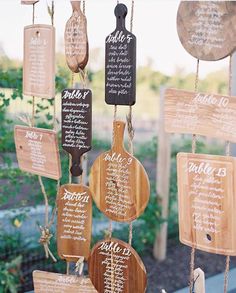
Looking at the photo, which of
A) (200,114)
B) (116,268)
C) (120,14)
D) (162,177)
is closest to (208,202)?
(200,114)

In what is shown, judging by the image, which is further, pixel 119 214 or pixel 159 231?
pixel 159 231

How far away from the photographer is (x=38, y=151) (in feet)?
4.69

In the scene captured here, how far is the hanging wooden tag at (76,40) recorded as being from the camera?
4.21 ft

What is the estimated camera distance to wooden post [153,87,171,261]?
2932 mm

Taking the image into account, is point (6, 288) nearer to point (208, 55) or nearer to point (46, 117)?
point (46, 117)

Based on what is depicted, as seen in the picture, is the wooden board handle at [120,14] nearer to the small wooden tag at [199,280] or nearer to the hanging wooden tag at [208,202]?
the hanging wooden tag at [208,202]

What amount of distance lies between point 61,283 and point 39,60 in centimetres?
65

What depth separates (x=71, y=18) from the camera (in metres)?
1.31

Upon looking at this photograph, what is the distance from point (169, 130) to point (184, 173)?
110 millimetres

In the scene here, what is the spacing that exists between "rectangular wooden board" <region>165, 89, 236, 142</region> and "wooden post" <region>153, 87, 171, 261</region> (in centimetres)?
177

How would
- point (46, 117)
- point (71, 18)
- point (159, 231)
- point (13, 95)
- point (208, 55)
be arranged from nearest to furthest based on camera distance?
point (208, 55), point (71, 18), point (13, 95), point (46, 117), point (159, 231)

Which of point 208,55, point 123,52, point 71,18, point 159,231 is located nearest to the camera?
point 208,55

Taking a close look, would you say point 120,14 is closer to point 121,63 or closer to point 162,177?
point 121,63

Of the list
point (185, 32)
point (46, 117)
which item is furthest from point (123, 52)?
point (46, 117)
